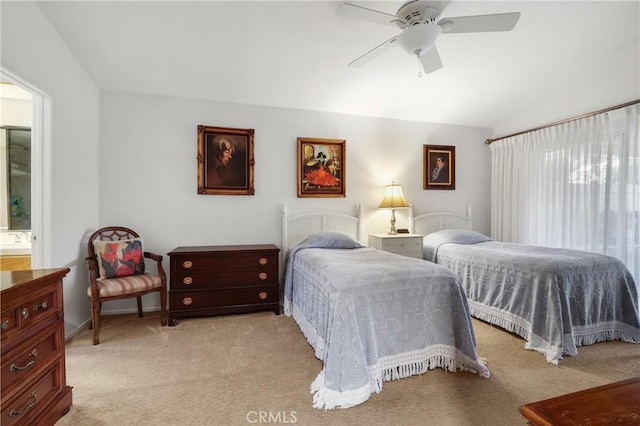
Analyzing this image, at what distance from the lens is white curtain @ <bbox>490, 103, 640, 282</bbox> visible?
128 inches

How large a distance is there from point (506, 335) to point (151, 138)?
14.2ft

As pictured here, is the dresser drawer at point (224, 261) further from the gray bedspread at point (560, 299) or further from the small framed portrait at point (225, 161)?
the gray bedspread at point (560, 299)

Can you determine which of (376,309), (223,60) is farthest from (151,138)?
(376,309)

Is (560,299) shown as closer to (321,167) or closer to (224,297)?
(321,167)

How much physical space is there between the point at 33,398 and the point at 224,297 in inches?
71.5

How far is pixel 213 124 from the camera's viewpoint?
12.3 feet

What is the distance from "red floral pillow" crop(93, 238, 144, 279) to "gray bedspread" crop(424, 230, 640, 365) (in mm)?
3641

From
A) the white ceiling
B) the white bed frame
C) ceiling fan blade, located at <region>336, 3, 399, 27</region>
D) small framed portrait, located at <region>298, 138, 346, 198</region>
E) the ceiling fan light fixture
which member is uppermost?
the white ceiling

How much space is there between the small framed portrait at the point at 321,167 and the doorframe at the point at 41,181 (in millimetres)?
2478

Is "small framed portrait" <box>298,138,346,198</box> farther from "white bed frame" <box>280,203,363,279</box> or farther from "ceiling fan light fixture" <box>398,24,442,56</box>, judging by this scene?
"ceiling fan light fixture" <box>398,24,442,56</box>

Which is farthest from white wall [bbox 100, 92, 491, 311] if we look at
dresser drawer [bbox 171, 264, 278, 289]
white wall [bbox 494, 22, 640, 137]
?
white wall [bbox 494, 22, 640, 137]

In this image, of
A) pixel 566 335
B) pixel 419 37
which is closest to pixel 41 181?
pixel 419 37

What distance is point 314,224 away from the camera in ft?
13.5

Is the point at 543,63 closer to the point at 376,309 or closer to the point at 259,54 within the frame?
the point at 259,54
